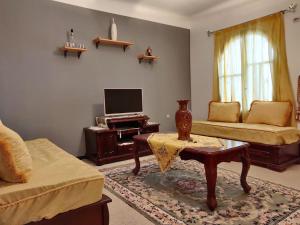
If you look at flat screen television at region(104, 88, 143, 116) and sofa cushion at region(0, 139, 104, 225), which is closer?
sofa cushion at region(0, 139, 104, 225)

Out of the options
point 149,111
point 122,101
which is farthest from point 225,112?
point 122,101

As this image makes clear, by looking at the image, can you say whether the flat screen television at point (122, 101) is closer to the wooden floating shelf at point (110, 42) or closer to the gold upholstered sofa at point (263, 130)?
the wooden floating shelf at point (110, 42)

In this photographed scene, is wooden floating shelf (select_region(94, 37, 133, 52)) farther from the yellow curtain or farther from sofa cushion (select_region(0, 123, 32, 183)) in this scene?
sofa cushion (select_region(0, 123, 32, 183))

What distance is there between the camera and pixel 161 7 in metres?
4.66

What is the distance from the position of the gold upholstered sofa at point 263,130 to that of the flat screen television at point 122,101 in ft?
3.81

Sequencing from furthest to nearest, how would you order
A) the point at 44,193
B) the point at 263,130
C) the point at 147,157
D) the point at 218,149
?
the point at 147,157, the point at 263,130, the point at 218,149, the point at 44,193

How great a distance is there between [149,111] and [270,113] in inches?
85.5

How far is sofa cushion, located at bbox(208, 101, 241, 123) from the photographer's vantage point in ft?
14.4

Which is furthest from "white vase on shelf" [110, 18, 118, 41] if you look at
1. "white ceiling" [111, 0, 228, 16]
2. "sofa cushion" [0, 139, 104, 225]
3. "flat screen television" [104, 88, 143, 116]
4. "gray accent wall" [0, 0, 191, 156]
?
"sofa cushion" [0, 139, 104, 225]

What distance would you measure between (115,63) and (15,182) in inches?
124

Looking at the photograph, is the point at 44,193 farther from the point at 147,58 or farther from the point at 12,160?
the point at 147,58

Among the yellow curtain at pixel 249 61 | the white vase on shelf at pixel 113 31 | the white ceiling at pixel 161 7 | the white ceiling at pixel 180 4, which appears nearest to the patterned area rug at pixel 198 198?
the yellow curtain at pixel 249 61

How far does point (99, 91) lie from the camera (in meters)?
4.20

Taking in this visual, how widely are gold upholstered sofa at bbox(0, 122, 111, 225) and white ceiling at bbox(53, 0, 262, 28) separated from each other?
3084mm
